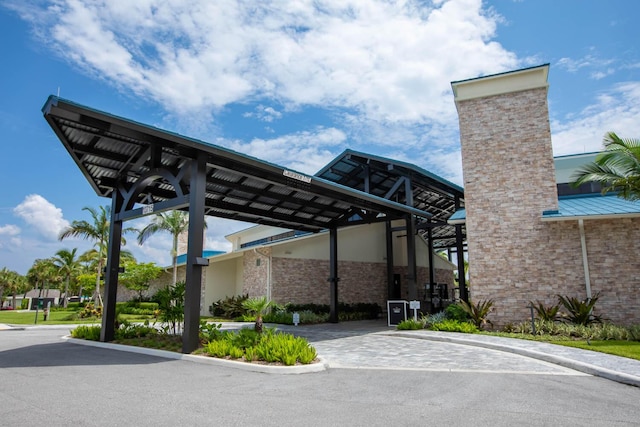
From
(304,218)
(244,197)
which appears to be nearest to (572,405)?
(244,197)

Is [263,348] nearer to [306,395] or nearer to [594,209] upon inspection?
[306,395]

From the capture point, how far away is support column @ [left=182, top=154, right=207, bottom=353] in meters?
9.61

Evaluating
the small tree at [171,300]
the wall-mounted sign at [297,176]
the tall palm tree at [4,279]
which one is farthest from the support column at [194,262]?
the tall palm tree at [4,279]

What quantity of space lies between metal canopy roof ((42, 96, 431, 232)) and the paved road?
15.8 ft

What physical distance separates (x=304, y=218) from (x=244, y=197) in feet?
14.0

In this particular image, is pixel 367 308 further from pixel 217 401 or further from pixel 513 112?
pixel 217 401

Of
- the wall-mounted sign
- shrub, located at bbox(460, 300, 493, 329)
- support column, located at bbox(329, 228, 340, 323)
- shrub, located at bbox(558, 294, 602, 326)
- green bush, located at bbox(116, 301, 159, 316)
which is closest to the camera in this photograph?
the wall-mounted sign

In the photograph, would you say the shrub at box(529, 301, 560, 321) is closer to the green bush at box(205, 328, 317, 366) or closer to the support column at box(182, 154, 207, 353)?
the green bush at box(205, 328, 317, 366)

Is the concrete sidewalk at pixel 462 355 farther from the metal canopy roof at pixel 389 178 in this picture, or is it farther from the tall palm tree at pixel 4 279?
the tall palm tree at pixel 4 279

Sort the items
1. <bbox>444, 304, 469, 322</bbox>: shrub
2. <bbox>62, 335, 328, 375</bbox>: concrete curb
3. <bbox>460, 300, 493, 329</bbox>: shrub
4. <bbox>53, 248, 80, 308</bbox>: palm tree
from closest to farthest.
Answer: <bbox>62, 335, 328, 375</bbox>: concrete curb
<bbox>460, 300, 493, 329</bbox>: shrub
<bbox>444, 304, 469, 322</bbox>: shrub
<bbox>53, 248, 80, 308</bbox>: palm tree

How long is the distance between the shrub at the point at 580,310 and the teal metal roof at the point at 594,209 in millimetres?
2586

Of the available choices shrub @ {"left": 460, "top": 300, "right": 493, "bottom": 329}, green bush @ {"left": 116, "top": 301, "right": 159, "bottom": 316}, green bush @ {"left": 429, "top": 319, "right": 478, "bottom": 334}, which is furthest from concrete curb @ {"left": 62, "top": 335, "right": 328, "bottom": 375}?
green bush @ {"left": 116, "top": 301, "right": 159, "bottom": 316}

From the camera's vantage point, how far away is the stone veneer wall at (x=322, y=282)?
2123 centimetres

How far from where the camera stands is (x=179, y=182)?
34.3ft
